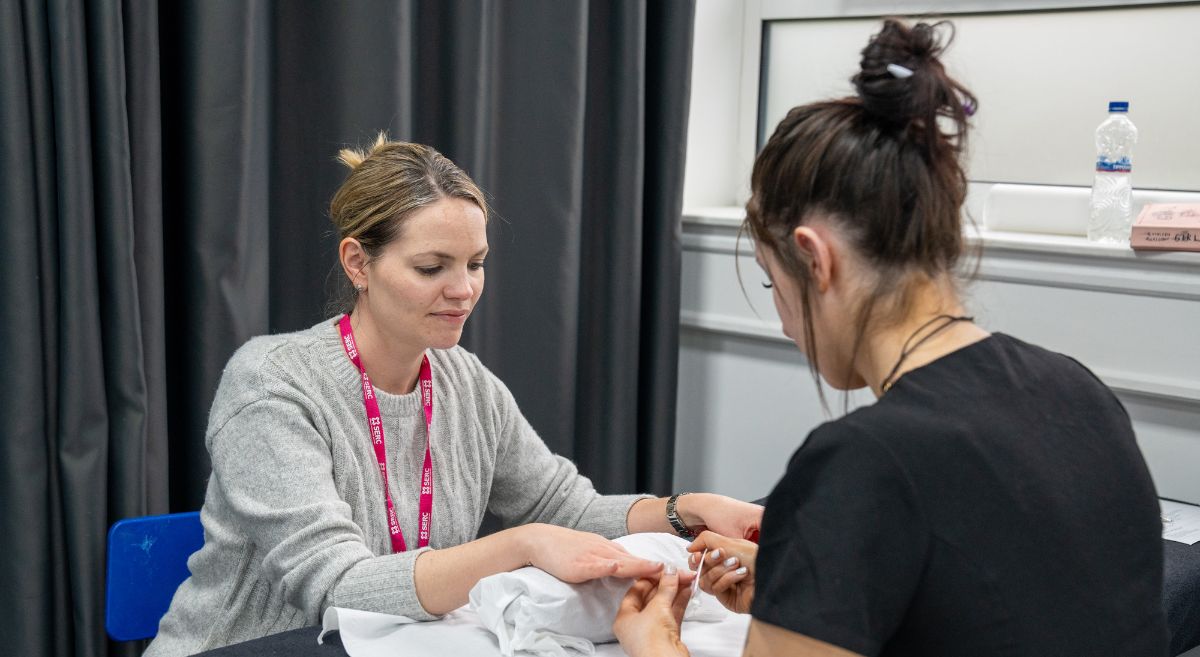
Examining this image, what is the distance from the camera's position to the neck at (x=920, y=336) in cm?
99

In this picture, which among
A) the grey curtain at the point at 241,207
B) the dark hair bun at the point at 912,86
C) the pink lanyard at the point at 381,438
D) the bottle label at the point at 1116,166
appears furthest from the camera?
the bottle label at the point at 1116,166

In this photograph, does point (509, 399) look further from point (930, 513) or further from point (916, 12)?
point (916, 12)

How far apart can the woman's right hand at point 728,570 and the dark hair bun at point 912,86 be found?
2.08ft

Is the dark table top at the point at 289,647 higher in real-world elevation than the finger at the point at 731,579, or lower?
lower

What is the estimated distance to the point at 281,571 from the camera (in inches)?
56.4

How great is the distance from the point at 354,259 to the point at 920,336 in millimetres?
925

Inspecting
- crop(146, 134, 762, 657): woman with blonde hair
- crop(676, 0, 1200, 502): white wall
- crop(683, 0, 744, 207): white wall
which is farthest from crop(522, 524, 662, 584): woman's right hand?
crop(683, 0, 744, 207): white wall

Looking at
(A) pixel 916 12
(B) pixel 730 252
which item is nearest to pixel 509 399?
(B) pixel 730 252

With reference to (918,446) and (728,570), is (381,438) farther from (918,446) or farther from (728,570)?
(918,446)

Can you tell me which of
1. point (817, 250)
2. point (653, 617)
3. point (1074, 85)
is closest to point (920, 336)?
point (817, 250)

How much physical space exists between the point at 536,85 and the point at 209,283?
889mm

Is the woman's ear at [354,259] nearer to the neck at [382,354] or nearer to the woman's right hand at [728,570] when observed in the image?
the neck at [382,354]

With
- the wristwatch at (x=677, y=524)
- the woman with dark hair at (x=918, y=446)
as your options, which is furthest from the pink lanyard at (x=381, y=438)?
the woman with dark hair at (x=918, y=446)

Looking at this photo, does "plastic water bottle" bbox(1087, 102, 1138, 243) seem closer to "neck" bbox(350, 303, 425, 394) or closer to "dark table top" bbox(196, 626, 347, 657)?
"neck" bbox(350, 303, 425, 394)
